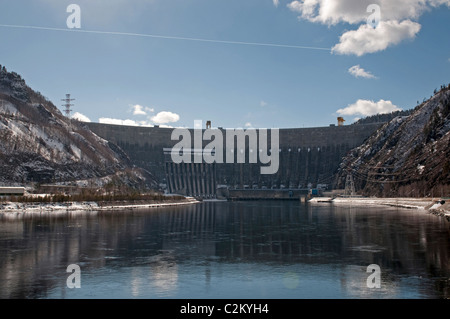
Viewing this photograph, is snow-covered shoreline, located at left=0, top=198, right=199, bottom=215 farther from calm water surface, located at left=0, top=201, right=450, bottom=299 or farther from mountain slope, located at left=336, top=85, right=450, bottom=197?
mountain slope, located at left=336, top=85, right=450, bottom=197

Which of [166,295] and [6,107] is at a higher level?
[6,107]

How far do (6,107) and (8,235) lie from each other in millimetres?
119526

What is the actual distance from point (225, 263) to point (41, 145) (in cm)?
12324

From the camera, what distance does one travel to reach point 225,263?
101ft

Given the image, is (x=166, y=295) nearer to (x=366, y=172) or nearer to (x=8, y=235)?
(x=8, y=235)

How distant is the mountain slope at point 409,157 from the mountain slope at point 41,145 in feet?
305

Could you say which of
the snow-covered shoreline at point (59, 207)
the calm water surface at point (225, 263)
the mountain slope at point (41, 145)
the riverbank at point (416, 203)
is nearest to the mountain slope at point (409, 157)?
the riverbank at point (416, 203)

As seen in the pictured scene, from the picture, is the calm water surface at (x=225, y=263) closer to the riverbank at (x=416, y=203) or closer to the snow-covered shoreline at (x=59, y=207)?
the riverbank at (x=416, y=203)

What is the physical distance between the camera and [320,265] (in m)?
29.5

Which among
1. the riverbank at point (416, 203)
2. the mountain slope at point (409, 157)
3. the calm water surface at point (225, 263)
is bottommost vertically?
the calm water surface at point (225, 263)

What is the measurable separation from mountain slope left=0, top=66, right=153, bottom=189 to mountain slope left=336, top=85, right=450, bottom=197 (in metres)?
93.1

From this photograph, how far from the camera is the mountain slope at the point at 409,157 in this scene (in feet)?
363

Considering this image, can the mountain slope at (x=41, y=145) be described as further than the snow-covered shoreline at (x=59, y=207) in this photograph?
Yes
